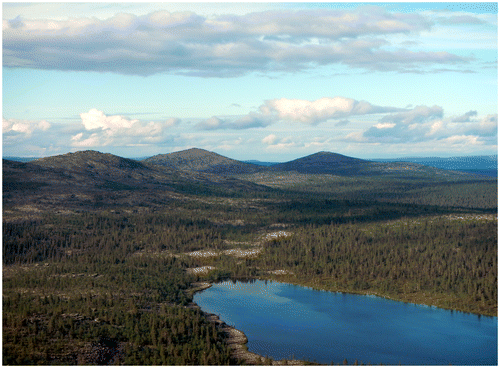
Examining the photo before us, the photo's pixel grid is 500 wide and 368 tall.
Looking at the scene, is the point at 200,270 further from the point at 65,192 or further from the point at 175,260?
the point at 65,192

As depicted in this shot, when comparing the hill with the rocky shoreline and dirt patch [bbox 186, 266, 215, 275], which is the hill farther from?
the rocky shoreline

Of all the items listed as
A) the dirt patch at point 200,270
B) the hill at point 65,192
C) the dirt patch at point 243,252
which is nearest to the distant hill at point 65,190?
the hill at point 65,192

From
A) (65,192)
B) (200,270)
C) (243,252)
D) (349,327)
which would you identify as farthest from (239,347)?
(65,192)

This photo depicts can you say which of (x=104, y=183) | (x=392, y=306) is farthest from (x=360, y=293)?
(x=104, y=183)

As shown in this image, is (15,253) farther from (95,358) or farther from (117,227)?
(95,358)

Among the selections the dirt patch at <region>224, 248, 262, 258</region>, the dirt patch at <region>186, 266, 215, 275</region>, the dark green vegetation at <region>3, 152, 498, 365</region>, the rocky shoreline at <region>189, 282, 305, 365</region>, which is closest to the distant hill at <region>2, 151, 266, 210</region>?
the dark green vegetation at <region>3, 152, 498, 365</region>

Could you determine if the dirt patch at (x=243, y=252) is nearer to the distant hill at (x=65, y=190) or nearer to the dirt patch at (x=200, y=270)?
the dirt patch at (x=200, y=270)
